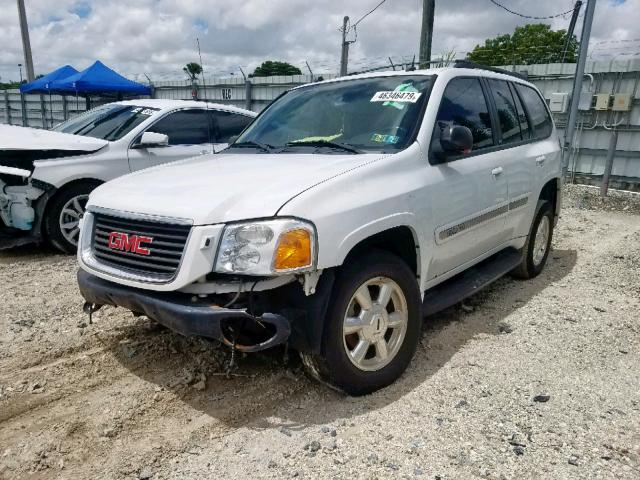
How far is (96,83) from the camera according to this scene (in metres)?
14.8

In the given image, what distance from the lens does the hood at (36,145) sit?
547cm

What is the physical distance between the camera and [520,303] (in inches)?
180

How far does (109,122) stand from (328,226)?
4948 millimetres

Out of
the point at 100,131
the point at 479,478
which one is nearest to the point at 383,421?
the point at 479,478

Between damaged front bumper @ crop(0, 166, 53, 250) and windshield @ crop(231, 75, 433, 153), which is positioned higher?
windshield @ crop(231, 75, 433, 153)

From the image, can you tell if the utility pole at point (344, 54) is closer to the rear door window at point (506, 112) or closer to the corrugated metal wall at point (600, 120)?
the corrugated metal wall at point (600, 120)

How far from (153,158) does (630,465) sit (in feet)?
18.2

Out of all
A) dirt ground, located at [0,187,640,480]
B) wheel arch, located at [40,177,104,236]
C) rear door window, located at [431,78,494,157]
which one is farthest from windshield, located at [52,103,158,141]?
rear door window, located at [431,78,494,157]

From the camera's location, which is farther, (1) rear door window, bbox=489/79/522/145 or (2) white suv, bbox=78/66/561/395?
(1) rear door window, bbox=489/79/522/145

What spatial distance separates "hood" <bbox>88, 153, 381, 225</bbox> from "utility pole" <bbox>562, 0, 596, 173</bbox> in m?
8.02

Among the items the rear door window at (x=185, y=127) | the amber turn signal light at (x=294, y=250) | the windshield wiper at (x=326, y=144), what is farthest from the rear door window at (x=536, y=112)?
the rear door window at (x=185, y=127)

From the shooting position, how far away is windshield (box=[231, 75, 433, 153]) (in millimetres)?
3393

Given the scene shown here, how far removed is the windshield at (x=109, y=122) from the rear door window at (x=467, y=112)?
402 cm

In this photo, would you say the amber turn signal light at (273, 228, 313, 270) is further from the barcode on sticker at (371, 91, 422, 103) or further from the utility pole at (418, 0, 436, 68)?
the utility pole at (418, 0, 436, 68)
